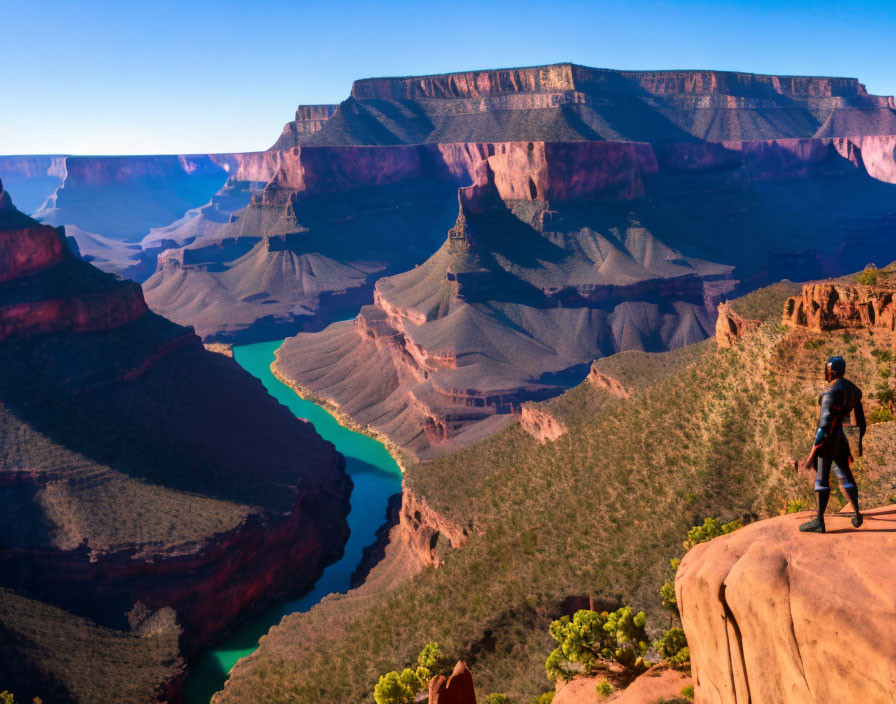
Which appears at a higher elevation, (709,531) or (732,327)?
(732,327)

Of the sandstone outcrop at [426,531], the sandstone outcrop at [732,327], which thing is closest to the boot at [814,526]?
the sandstone outcrop at [732,327]

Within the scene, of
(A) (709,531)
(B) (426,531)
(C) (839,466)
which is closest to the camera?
(C) (839,466)

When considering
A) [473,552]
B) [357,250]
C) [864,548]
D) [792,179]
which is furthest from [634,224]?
[864,548]

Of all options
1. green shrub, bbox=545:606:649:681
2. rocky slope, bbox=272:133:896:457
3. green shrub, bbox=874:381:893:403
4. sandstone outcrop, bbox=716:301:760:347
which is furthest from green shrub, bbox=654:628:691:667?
rocky slope, bbox=272:133:896:457

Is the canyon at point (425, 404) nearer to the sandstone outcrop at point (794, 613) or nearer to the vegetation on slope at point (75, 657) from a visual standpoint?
the vegetation on slope at point (75, 657)

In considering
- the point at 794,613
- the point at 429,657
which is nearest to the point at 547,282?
the point at 429,657

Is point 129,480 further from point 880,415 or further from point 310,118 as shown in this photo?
point 310,118
